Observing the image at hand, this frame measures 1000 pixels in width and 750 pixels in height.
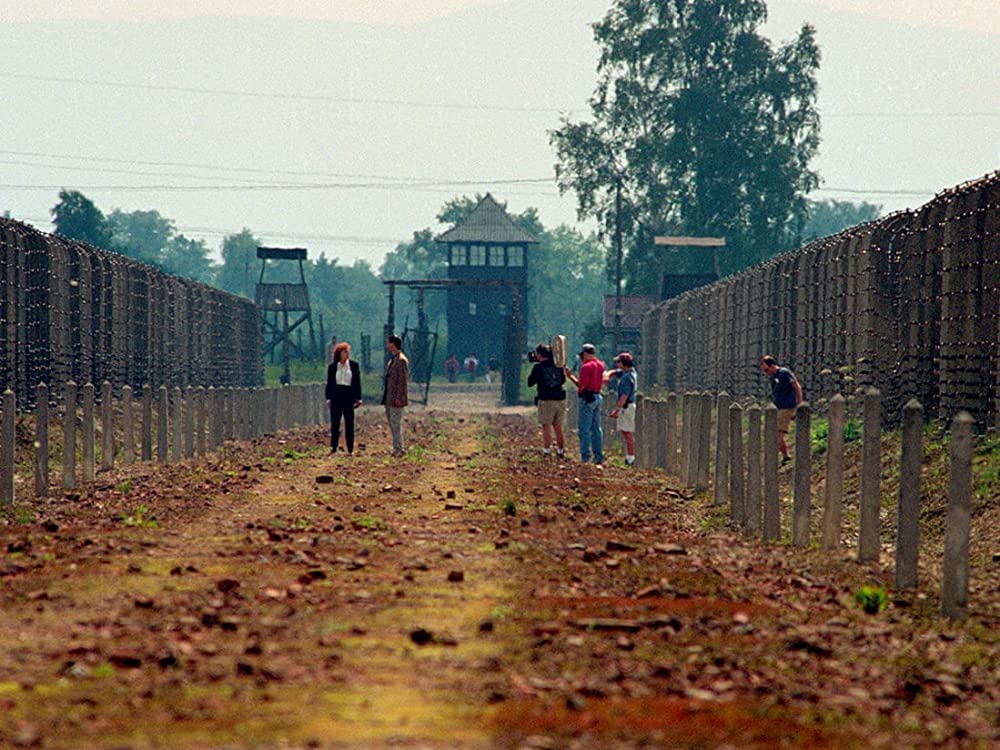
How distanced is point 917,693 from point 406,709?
89.4 inches

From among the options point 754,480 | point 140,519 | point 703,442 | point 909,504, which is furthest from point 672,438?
point 909,504

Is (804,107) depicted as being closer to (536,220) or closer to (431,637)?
(431,637)

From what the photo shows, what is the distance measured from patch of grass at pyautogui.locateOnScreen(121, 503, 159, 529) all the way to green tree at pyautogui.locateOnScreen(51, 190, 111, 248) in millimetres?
88437

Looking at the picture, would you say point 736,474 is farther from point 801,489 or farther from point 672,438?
point 672,438

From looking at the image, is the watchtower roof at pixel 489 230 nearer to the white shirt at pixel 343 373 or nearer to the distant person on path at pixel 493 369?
the distant person on path at pixel 493 369

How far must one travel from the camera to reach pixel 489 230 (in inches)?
3942

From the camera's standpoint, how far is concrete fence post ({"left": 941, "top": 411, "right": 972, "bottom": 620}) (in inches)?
391

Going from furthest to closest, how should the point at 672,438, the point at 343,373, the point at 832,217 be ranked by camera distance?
the point at 832,217 → the point at 343,373 → the point at 672,438

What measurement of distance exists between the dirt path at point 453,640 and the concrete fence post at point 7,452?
3.22 ft

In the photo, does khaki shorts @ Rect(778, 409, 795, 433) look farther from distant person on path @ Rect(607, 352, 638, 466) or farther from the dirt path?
the dirt path

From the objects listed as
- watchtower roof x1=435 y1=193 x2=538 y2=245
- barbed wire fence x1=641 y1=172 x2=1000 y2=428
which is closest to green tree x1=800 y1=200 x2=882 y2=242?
watchtower roof x1=435 y1=193 x2=538 y2=245

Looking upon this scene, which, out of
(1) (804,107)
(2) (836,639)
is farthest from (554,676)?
(1) (804,107)

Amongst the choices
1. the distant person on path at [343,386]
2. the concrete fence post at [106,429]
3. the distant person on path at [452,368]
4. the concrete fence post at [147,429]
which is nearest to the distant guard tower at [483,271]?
the distant person on path at [452,368]

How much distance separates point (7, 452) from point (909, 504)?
8.89 meters
